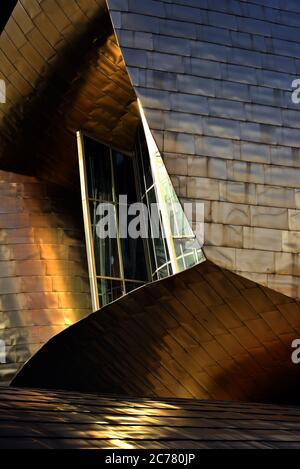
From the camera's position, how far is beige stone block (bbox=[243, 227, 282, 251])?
11859 millimetres

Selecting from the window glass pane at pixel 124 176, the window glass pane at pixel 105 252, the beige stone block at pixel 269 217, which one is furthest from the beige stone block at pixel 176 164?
the window glass pane at pixel 124 176

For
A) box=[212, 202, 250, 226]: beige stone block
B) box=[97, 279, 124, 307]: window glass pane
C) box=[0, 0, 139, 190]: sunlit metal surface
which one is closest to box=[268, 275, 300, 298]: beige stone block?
box=[212, 202, 250, 226]: beige stone block

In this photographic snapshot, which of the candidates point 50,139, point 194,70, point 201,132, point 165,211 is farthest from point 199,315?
point 50,139

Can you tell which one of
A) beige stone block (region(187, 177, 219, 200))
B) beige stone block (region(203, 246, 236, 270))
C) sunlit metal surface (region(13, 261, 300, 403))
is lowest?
sunlit metal surface (region(13, 261, 300, 403))

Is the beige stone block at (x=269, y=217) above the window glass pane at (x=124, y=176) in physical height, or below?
below

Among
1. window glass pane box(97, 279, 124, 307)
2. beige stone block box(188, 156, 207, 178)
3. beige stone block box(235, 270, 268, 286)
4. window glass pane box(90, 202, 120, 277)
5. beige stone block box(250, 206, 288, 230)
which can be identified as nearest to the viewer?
beige stone block box(235, 270, 268, 286)

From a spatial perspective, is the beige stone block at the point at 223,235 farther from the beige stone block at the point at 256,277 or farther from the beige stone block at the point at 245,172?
the beige stone block at the point at 245,172

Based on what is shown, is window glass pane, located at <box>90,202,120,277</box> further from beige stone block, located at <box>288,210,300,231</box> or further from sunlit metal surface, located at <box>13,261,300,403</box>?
beige stone block, located at <box>288,210,300,231</box>

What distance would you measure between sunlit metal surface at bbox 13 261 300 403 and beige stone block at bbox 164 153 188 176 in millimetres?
Answer: 1409

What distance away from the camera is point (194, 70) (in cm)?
1262

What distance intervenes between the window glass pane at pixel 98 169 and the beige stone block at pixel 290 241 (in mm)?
4625

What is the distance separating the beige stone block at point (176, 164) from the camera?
11.8m

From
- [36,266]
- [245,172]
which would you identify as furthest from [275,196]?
[36,266]

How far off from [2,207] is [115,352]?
16.0 feet
